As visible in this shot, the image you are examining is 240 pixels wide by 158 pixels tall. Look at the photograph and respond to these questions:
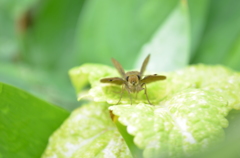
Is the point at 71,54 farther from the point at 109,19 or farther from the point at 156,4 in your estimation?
the point at 156,4

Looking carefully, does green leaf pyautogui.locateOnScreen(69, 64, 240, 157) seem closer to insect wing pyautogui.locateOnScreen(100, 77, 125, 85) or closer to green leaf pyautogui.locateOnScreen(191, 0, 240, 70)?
insect wing pyautogui.locateOnScreen(100, 77, 125, 85)

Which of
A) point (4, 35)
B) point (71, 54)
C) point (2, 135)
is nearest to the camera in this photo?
point (2, 135)

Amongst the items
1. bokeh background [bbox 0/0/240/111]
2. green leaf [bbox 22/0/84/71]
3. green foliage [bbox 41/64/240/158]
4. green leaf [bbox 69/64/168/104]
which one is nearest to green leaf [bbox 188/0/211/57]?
bokeh background [bbox 0/0/240/111]

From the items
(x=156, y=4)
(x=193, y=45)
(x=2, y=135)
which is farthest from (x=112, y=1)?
(x=2, y=135)

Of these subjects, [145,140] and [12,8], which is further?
[12,8]

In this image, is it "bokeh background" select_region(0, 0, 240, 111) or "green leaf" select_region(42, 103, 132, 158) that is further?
"bokeh background" select_region(0, 0, 240, 111)

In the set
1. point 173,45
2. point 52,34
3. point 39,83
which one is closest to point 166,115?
point 173,45

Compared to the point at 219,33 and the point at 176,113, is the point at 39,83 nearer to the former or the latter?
the point at 219,33
